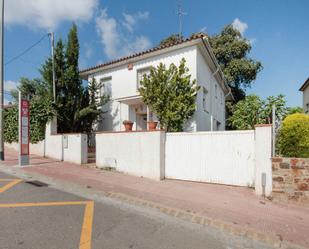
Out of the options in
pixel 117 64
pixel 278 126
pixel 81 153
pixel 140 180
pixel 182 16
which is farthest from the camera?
pixel 182 16

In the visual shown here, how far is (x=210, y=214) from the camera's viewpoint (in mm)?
5117

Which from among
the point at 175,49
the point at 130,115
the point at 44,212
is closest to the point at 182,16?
the point at 175,49

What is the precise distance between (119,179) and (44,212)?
381 centimetres

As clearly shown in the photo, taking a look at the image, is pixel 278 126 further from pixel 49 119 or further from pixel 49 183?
pixel 49 119

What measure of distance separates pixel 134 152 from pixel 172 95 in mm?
3066

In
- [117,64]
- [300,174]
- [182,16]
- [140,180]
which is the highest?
[182,16]

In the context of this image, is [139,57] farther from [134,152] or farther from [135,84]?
[134,152]

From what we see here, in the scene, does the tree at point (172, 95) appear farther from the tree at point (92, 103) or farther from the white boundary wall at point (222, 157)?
the tree at point (92, 103)

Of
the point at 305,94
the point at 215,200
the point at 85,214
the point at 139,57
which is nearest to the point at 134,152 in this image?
the point at 215,200

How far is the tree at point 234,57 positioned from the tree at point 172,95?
14.3 meters

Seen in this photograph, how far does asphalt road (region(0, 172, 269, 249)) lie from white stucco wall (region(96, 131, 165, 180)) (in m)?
3.29

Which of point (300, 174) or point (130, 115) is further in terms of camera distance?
point (130, 115)

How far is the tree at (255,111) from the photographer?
12713mm

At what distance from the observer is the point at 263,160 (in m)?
6.73
